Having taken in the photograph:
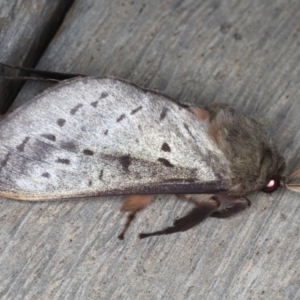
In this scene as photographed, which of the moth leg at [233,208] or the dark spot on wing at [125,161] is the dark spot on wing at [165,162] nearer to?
the dark spot on wing at [125,161]

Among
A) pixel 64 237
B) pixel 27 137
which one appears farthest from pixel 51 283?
pixel 27 137

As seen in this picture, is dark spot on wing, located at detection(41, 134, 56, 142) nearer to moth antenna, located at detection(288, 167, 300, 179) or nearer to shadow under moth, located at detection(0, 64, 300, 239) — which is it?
shadow under moth, located at detection(0, 64, 300, 239)

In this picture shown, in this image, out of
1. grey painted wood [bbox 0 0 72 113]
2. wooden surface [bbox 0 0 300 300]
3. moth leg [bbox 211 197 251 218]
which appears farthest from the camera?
grey painted wood [bbox 0 0 72 113]

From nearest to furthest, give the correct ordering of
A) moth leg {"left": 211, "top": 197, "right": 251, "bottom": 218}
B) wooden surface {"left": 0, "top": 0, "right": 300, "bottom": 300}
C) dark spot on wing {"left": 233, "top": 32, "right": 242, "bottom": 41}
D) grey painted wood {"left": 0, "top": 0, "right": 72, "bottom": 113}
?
wooden surface {"left": 0, "top": 0, "right": 300, "bottom": 300}
moth leg {"left": 211, "top": 197, "right": 251, "bottom": 218}
grey painted wood {"left": 0, "top": 0, "right": 72, "bottom": 113}
dark spot on wing {"left": 233, "top": 32, "right": 242, "bottom": 41}

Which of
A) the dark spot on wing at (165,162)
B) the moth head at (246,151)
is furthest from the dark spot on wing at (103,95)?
the moth head at (246,151)

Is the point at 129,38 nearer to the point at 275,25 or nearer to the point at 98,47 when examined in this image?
the point at 98,47

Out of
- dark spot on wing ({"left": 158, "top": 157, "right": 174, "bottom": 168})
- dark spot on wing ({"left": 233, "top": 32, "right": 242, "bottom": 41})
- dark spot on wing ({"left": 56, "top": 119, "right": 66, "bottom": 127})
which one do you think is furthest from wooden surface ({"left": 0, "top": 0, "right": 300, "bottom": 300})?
dark spot on wing ({"left": 56, "top": 119, "right": 66, "bottom": 127})
